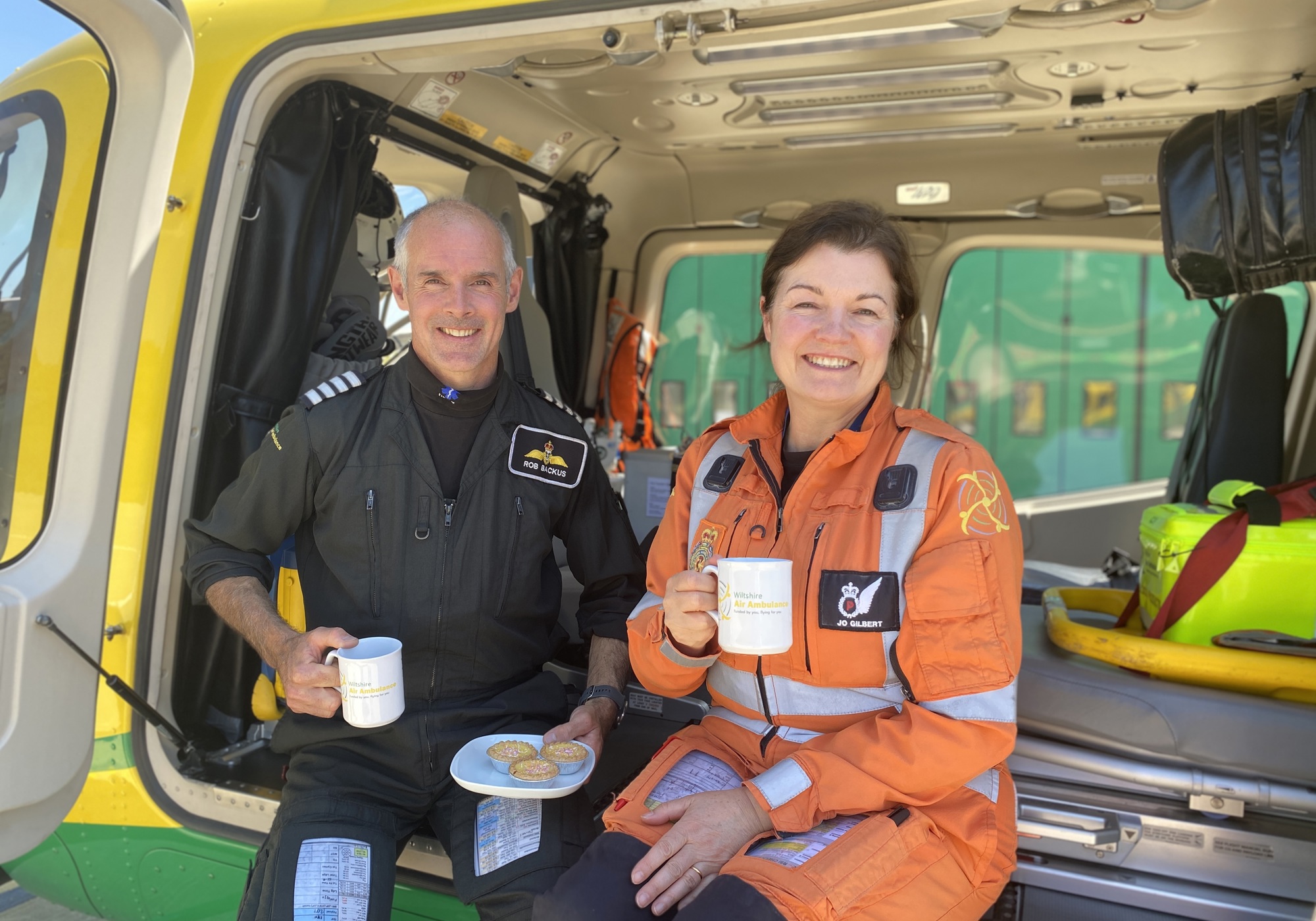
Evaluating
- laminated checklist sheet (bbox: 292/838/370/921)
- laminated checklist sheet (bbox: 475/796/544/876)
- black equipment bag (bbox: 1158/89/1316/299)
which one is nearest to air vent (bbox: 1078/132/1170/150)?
black equipment bag (bbox: 1158/89/1316/299)

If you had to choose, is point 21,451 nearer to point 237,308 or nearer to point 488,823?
point 237,308

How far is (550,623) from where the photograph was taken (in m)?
2.18

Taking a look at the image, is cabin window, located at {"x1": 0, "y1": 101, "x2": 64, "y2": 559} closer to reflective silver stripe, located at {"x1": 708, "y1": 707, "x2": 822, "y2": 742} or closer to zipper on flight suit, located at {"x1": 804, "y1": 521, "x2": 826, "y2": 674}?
reflective silver stripe, located at {"x1": 708, "y1": 707, "x2": 822, "y2": 742}

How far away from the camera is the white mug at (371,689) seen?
154cm

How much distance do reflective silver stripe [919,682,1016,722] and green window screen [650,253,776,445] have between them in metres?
3.34

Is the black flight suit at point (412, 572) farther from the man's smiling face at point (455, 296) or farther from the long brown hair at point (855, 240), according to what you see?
the long brown hair at point (855, 240)

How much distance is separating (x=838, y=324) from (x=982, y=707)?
0.68 m

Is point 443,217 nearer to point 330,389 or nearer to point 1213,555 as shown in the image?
point 330,389

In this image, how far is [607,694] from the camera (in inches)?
78.7

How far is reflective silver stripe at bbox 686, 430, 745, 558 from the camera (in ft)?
5.65

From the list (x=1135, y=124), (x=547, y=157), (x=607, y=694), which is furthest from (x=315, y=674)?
(x=1135, y=124)

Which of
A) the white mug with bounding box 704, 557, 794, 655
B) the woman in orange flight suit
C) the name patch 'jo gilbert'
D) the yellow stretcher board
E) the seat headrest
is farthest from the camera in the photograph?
the seat headrest

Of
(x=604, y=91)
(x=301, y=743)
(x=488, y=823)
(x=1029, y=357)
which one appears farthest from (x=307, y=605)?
(x=1029, y=357)

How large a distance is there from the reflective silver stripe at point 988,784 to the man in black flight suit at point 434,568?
754 mm
